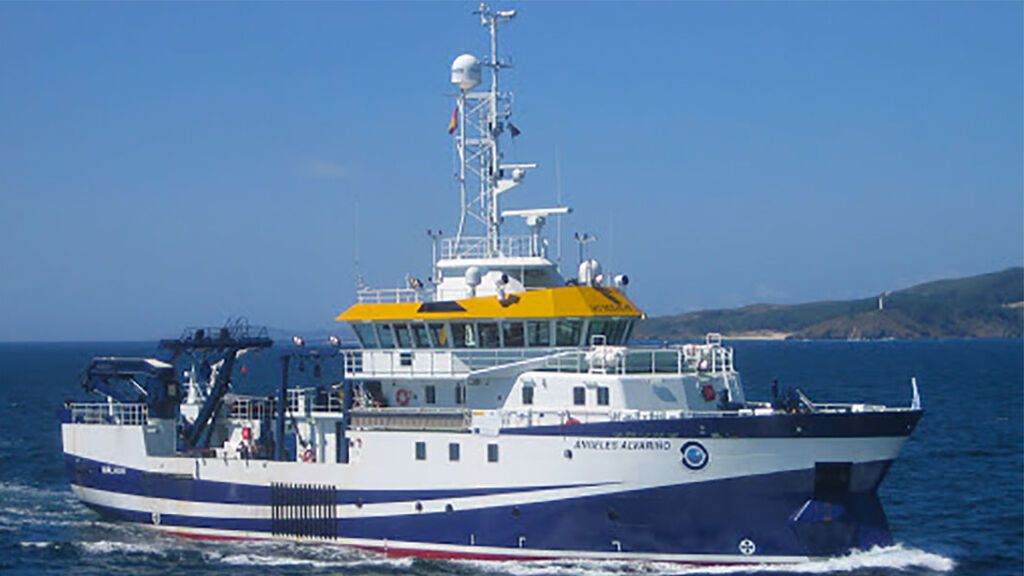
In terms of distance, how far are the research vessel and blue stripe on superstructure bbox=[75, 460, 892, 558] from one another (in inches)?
1.5

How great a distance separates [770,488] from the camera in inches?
906

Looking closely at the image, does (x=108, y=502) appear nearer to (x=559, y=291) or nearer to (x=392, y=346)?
(x=392, y=346)

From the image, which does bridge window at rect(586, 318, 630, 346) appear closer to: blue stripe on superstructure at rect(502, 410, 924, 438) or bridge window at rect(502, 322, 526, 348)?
bridge window at rect(502, 322, 526, 348)

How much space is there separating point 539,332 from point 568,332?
627 millimetres

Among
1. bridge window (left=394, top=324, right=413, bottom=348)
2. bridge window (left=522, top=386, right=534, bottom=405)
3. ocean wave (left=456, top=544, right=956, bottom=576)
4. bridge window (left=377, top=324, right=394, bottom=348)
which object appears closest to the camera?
ocean wave (left=456, top=544, right=956, bottom=576)

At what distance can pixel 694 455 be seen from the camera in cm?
2319

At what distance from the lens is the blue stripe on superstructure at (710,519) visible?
23.0 meters

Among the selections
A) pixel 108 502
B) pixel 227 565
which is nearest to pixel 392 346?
pixel 227 565

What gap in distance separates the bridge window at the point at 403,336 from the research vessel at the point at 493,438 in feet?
0.16

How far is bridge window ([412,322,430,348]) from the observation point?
26703 millimetres

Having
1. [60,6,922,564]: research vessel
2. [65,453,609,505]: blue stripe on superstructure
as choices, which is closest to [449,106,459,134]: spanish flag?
[60,6,922,564]: research vessel

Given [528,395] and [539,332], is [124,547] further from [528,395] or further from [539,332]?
[539,332]

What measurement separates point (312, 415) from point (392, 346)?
8.36 feet

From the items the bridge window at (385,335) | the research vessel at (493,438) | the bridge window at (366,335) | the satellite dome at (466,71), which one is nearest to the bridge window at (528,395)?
the research vessel at (493,438)
